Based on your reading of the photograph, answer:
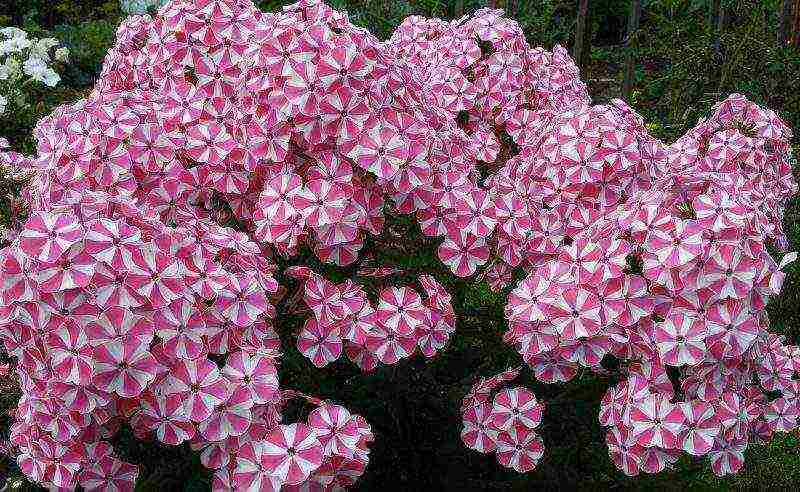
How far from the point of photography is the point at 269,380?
1599 mm

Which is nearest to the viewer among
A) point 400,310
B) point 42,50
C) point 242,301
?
point 242,301

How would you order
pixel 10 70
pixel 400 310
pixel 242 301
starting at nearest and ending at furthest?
pixel 242 301 < pixel 400 310 < pixel 10 70

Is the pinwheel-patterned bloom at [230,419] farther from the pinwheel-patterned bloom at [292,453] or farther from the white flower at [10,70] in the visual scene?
the white flower at [10,70]

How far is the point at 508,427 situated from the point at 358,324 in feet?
1.25

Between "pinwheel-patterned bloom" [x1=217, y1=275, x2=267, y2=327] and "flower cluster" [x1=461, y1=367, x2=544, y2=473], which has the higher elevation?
"pinwheel-patterned bloom" [x1=217, y1=275, x2=267, y2=327]

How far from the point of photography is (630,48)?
5551 mm

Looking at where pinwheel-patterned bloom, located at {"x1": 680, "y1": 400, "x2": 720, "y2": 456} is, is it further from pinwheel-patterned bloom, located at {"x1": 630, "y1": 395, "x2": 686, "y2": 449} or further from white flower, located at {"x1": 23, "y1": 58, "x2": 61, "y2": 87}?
white flower, located at {"x1": 23, "y1": 58, "x2": 61, "y2": 87}

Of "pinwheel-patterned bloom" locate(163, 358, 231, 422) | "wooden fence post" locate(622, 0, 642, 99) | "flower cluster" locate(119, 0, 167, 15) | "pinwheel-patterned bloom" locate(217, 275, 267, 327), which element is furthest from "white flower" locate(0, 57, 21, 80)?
"pinwheel-patterned bloom" locate(163, 358, 231, 422)

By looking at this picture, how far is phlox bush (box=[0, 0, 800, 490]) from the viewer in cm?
150

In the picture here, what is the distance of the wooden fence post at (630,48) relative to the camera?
558cm

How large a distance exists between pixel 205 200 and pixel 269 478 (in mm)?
754

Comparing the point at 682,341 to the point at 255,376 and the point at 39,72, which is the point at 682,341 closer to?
the point at 255,376

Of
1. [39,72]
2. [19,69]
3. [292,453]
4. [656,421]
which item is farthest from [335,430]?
[19,69]

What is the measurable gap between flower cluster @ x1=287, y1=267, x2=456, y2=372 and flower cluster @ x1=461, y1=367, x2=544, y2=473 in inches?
6.9
